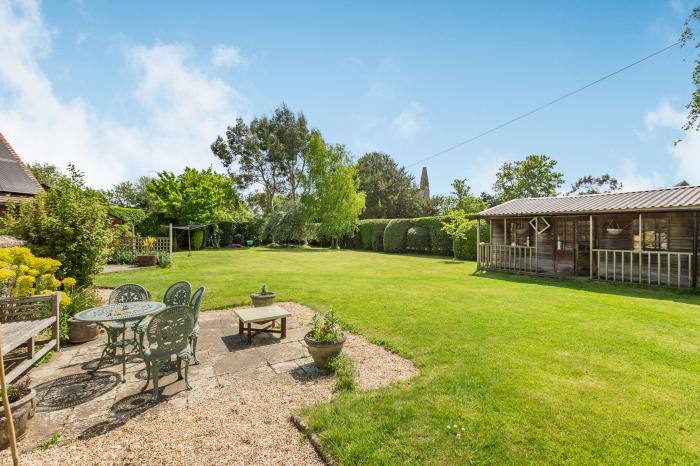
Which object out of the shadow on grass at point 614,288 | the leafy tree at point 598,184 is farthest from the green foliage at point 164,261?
the leafy tree at point 598,184

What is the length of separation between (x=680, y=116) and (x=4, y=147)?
1239 inches

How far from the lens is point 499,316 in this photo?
686 centimetres

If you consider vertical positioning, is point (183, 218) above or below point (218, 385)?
above

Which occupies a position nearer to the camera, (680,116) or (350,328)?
(350,328)

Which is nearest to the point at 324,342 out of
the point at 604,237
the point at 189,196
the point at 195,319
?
the point at 195,319

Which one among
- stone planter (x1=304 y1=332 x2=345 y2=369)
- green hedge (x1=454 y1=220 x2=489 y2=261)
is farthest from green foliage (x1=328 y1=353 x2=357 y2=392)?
green hedge (x1=454 y1=220 x2=489 y2=261)

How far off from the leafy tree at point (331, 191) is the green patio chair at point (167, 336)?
25618mm

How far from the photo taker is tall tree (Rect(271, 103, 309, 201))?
38.8 metres

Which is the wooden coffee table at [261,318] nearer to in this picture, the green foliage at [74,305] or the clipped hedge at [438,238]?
the green foliage at [74,305]

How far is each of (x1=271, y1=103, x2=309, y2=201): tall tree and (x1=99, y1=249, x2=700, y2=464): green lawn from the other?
108 feet

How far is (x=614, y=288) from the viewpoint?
10.4 metres

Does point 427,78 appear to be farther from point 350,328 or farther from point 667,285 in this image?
point 350,328

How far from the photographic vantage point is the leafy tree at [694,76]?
13.9 meters

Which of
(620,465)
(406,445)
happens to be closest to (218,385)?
(406,445)
